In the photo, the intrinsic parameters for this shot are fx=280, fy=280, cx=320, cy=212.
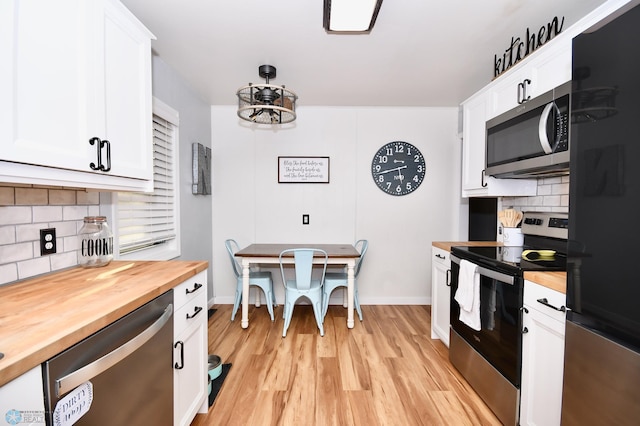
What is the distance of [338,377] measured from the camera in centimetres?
204

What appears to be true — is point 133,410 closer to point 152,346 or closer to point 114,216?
point 152,346

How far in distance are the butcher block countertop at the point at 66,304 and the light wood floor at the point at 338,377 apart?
97 cm

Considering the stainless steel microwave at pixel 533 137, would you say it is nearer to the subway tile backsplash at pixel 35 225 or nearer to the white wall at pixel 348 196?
the white wall at pixel 348 196

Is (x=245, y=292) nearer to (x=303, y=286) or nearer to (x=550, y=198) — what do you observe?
(x=303, y=286)

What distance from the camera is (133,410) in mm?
971

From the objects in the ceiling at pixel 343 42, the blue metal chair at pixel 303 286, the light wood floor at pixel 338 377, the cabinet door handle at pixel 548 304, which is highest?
the ceiling at pixel 343 42

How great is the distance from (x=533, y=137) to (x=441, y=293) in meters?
1.38

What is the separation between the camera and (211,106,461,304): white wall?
3.49m

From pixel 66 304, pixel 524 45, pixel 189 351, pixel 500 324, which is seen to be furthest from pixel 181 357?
pixel 524 45

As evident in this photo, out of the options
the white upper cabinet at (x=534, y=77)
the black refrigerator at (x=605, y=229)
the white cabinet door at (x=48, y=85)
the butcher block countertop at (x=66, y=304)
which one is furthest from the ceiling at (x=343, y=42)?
the butcher block countertop at (x=66, y=304)

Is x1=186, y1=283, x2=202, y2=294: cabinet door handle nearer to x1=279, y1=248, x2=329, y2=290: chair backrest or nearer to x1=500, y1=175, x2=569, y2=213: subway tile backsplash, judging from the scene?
x1=279, y1=248, x2=329, y2=290: chair backrest

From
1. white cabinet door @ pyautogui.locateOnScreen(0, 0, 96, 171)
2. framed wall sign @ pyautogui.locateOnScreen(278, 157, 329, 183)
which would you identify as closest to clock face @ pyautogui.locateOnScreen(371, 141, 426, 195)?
framed wall sign @ pyautogui.locateOnScreen(278, 157, 329, 183)

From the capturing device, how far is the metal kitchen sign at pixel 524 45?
5.82 feet

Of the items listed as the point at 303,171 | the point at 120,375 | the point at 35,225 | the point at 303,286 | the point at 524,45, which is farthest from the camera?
Result: the point at 303,171
